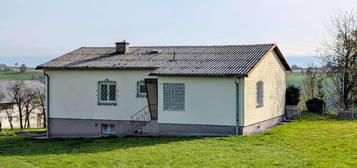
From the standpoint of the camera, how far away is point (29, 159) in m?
15.7

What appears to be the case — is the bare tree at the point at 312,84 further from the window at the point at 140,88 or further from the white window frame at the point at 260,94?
the window at the point at 140,88

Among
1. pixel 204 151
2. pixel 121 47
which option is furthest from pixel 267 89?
pixel 204 151

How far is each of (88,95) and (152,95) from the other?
384cm

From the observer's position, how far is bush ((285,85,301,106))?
27.7 meters

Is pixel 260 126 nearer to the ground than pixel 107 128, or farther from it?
farther from it

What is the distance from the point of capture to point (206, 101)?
68.2 ft

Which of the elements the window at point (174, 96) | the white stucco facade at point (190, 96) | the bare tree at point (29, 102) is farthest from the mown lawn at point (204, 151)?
the bare tree at point (29, 102)

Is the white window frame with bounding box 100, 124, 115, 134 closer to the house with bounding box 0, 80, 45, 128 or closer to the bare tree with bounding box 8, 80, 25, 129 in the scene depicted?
the bare tree with bounding box 8, 80, 25, 129

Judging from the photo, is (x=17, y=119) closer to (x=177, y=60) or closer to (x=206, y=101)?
(x=177, y=60)

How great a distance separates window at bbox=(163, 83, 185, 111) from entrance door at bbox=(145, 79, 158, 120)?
1111mm

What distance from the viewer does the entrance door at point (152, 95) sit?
73.5 ft

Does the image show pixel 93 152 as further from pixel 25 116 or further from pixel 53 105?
pixel 25 116

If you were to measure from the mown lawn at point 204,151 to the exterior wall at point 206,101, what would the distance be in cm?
142

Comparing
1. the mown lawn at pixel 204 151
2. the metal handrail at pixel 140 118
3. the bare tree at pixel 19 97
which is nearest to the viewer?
the mown lawn at pixel 204 151
